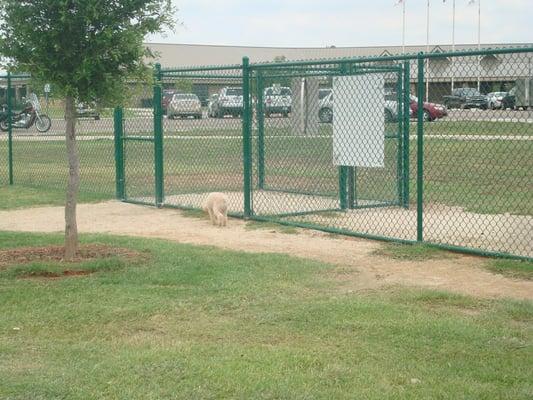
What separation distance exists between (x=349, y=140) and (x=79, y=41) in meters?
3.74

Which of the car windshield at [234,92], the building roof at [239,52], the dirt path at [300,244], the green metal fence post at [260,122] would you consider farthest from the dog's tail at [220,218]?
the building roof at [239,52]

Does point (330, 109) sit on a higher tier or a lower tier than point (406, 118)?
higher

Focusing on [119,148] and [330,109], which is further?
[119,148]

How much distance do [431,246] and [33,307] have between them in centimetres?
419

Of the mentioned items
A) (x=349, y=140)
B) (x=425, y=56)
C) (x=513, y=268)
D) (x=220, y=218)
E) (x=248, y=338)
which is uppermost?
(x=425, y=56)

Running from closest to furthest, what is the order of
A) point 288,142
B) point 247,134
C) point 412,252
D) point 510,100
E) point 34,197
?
point 510,100 → point 412,252 → point 247,134 → point 288,142 → point 34,197

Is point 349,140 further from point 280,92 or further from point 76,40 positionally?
point 76,40

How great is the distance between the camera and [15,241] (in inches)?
373

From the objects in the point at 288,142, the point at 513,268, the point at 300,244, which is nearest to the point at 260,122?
the point at 288,142

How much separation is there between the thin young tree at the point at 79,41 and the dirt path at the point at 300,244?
2.28 m

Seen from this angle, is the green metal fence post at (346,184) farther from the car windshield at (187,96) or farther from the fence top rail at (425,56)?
the car windshield at (187,96)

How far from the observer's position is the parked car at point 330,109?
1120cm

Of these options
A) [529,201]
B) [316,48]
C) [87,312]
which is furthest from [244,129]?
[316,48]

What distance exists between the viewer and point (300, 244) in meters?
9.30
